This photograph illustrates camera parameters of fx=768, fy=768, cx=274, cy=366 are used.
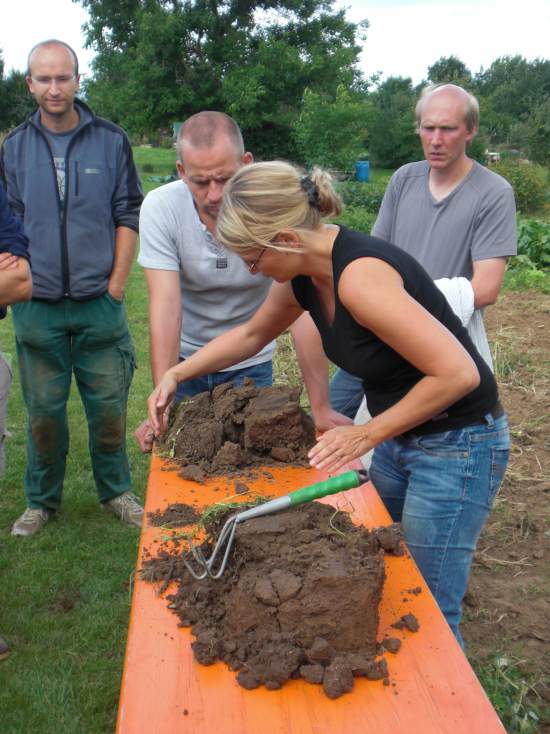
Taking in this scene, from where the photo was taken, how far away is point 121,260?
13.5ft

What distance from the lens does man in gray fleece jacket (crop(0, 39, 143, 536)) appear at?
3900mm

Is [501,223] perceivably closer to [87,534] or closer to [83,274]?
[83,274]

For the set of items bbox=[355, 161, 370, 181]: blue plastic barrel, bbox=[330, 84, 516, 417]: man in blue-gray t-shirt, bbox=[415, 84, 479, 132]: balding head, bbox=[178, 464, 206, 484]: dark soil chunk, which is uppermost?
bbox=[415, 84, 479, 132]: balding head

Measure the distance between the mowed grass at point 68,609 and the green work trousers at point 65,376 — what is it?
0.28 metres

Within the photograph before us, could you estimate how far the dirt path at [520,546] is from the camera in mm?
3377

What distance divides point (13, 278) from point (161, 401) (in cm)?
86

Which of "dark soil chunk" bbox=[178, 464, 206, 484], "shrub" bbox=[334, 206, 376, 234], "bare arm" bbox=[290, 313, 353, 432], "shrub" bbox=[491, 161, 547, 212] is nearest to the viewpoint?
"dark soil chunk" bbox=[178, 464, 206, 484]

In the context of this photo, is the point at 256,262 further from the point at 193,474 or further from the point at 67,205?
the point at 67,205

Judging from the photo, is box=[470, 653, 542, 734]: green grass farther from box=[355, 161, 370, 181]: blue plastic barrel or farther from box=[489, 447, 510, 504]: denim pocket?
box=[355, 161, 370, 181]: blue plastic barrel

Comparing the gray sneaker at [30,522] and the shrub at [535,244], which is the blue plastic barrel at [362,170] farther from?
the gray sneaker at [30,522]

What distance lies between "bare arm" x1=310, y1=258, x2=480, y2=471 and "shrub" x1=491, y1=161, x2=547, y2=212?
629 inches

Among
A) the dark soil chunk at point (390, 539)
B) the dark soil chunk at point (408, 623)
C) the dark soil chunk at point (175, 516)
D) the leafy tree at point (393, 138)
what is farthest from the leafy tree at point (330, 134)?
the dark soil chunk at point (408, 623)

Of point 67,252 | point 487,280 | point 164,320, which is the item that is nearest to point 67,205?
point 67,252

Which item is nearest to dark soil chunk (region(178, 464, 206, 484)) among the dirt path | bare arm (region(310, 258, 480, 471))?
bare arm (region(310, 258, 480, 471))
